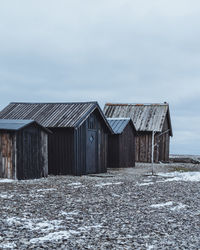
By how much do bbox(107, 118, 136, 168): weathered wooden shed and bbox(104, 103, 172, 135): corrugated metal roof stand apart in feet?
20.6

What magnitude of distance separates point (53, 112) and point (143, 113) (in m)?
17.8

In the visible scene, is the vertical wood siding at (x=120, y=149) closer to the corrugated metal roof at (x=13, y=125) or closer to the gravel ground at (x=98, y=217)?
the corrugated metal roof at (x=13, y=125)

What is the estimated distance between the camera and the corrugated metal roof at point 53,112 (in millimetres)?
26297

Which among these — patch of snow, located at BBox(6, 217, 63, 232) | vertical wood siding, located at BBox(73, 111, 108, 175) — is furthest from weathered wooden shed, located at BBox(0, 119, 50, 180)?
patch of snow, located at BBox(6, 217, 63, 232)

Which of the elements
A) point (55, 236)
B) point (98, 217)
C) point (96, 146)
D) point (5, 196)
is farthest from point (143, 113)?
point (55, 236)

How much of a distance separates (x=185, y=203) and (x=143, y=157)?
89.3 feet

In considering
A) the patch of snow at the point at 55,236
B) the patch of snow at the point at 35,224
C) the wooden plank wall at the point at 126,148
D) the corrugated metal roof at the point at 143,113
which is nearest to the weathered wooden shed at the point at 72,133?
the wooden plank wall at the point at 126,148

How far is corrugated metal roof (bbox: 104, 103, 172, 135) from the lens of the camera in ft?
138

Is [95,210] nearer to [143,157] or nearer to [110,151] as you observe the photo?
[110,151]

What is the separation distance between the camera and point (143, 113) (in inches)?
1724

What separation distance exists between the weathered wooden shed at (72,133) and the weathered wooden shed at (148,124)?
1237cm

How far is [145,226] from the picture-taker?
1087cm

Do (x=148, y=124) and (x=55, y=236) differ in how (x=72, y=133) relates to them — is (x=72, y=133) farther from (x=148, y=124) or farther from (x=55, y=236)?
(x=148, y=124)

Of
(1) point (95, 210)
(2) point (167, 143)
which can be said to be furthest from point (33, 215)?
(2) point (167, 143)
